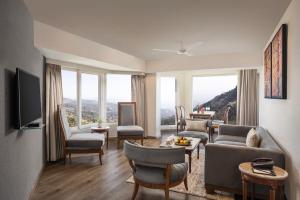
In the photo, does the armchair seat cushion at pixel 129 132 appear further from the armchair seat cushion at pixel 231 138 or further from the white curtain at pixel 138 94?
the armchair seat cushion at pixel 231 138

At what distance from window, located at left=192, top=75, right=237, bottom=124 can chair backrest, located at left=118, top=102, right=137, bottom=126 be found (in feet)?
9.53

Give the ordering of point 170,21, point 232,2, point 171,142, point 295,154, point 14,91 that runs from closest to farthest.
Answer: point 14,91
point 295,154
point 232,2
point 170,21
point 171,142

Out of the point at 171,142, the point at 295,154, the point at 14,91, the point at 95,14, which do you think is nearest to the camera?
the point at 14,91

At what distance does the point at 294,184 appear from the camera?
224cm

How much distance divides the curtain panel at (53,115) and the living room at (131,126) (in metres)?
0.02

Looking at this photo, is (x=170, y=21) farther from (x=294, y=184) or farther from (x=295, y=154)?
(x=294, y=184)

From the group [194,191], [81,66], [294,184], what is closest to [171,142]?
[194,191]

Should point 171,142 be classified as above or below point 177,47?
below

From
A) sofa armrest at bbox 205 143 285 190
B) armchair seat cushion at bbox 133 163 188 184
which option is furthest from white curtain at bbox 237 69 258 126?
armchair seat cushion at bbox 133 163 188 184

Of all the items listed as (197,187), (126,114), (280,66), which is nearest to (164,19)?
(280,66)

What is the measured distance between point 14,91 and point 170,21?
7.01 ft

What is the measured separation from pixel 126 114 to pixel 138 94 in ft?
2.74

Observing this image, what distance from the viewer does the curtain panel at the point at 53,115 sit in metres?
3.97

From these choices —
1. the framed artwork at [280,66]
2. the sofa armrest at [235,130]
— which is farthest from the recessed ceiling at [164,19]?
the sofa armrest at [235,130]
